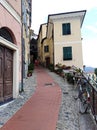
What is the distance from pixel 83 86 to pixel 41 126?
10.8 feet

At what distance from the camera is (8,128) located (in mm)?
6215

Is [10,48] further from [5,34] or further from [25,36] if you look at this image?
[25,36]

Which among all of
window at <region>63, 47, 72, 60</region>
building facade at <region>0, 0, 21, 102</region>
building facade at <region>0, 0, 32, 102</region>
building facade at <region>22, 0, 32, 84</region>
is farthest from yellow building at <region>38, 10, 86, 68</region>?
building facade at <region>0, 0, 21, 102</region>

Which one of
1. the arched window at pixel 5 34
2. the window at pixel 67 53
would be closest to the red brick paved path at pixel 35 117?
the arched window at pixel 5 34

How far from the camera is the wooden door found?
9555 mm

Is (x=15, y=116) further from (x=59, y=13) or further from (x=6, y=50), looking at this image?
(x=59, y=13)

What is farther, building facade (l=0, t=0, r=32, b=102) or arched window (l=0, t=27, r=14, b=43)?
arched window (l=0, t=27, r=14, b=43)

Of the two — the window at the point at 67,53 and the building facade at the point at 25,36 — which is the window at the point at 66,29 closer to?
the window at the point at 67,53

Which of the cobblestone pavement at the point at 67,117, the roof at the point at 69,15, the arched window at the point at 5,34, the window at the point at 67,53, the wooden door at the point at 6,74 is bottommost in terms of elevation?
the cobblestone pavement at the point at 67,117

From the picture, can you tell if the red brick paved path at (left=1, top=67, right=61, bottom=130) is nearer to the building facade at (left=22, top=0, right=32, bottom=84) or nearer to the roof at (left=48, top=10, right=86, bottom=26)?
the building facade at (left=22, top=0, right=32, bottom=84)

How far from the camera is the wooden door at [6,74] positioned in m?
9.55

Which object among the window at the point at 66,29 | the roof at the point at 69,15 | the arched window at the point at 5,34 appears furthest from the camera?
the window at the point at 66,29

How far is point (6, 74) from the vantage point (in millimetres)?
10211

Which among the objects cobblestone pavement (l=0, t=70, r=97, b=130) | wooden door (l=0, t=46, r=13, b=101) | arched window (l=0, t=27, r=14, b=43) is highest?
arched window (l=0, t=27, r=14, b=43)
